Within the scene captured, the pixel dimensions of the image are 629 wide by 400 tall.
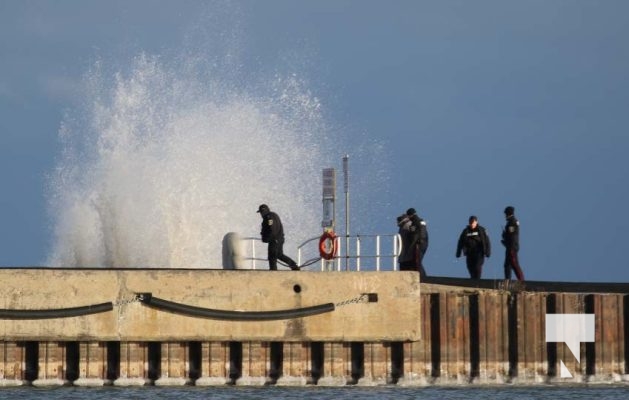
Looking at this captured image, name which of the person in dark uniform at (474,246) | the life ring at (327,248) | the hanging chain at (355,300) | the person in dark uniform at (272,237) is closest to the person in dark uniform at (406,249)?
the person in dark uniform at (474,246)

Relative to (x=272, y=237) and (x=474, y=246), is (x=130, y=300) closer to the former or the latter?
(x=272, y=237)

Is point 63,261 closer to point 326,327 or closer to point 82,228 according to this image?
point 82,228

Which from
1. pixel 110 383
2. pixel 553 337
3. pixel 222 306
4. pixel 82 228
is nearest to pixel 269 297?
pixel 222 306

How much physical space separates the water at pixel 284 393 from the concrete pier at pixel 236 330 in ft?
0.65

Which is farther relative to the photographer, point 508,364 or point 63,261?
point 63,261

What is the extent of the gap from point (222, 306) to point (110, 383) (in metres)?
2.52

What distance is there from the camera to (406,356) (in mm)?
32156

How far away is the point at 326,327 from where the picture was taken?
3155 cm

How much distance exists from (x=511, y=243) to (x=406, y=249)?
2411 millimetres

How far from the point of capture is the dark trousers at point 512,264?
1394 inches

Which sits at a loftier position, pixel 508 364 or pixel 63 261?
pixel 63 261

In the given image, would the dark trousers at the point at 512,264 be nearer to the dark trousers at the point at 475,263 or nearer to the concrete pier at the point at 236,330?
the dark trousers at the point at 475,263
